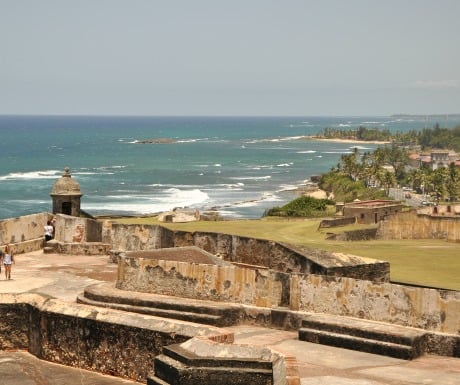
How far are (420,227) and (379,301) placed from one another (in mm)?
23191

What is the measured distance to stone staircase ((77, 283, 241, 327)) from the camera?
47.1 feet

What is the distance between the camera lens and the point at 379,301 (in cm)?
1332

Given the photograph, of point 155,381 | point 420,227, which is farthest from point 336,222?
point 155,381

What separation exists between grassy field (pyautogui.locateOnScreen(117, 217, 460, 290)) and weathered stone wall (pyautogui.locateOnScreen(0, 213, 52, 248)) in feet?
28.1

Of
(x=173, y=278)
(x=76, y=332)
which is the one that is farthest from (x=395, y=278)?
(x=76, y=332)

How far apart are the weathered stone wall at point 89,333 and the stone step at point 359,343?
1868 mm

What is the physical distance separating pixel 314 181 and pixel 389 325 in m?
103

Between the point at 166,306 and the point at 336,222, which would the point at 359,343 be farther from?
the point at 336,222

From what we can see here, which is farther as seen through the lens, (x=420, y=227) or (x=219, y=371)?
(x=420, y=227)

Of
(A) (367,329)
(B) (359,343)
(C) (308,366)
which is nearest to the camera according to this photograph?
(C) (308,366)

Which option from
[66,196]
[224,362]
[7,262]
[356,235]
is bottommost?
[356,235]

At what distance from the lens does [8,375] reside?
44.3 feet

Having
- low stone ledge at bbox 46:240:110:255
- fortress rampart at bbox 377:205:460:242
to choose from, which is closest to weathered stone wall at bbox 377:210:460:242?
fortress rampart at bbox 377:205:460:242

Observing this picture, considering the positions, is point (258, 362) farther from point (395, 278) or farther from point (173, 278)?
point (395, 278)
